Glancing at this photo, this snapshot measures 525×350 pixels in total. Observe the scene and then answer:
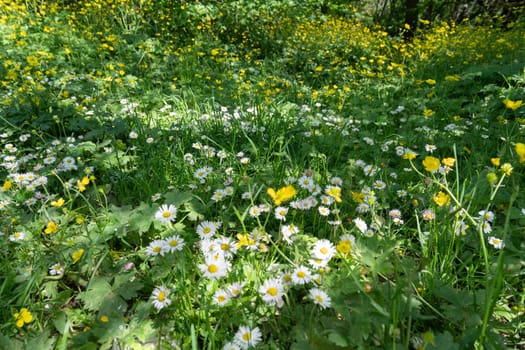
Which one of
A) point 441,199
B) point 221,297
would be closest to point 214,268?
point 221,297

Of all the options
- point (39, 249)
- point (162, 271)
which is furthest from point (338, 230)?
point (39, 249)

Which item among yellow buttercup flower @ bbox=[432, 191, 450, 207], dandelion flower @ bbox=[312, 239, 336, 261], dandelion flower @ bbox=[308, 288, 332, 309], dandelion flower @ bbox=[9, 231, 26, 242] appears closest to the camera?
dandelion flower @ bbox=[308, 288, 332, 309]

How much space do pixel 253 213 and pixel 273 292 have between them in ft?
1.27

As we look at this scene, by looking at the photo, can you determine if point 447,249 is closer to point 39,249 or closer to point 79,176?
point 39,249

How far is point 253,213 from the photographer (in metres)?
1.34

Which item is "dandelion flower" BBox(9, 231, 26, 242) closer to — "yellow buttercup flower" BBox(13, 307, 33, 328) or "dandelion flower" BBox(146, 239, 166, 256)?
"yellow buttercup flower" BBox(13, 307, 33, 328)

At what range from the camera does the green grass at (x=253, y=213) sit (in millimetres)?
1065

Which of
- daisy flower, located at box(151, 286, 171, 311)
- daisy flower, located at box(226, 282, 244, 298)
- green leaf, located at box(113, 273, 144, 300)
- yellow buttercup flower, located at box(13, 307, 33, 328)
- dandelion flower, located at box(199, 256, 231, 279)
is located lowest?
green leaf, located at box(113, 273, 144, 300)

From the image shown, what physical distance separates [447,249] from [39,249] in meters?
1.71

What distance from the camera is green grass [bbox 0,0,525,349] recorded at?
1065 millimetres

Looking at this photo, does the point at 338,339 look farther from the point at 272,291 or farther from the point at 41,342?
the point at 41,342

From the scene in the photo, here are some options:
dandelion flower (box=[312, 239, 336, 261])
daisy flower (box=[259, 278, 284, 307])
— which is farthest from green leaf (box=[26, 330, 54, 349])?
dandelion flower (box=[312, 239, 336, 261])

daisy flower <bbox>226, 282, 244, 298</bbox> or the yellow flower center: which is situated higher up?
the yellow flower center

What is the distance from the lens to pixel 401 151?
210 cm
